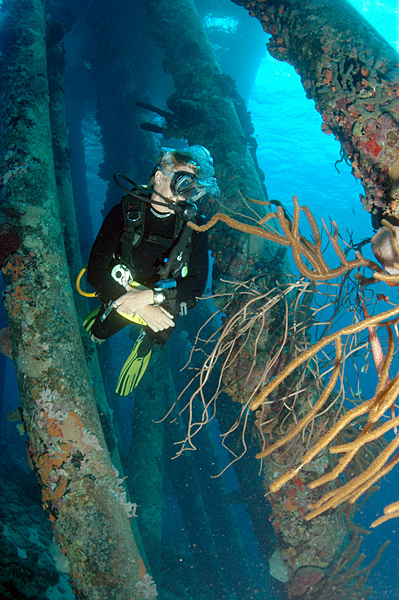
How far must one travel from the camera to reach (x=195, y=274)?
9.84 feet

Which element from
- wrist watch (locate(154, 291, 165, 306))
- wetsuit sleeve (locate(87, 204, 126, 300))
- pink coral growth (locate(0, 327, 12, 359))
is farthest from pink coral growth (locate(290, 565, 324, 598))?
pink coral growth (locate(0, 327, 12, 359))

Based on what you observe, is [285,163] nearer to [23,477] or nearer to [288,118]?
[288,118]

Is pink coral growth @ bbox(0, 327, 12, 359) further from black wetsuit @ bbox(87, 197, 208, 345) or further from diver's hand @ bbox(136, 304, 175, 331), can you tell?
diver's hand @ bbox(136, 304, 175, 331)

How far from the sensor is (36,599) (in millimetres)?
2359

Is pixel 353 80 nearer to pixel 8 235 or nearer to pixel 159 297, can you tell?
pixel 159 297

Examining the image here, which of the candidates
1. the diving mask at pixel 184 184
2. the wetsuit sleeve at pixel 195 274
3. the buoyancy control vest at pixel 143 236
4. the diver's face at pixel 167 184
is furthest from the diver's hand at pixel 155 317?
the diving mask at pixel 184 184

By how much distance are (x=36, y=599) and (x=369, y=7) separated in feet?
81.1

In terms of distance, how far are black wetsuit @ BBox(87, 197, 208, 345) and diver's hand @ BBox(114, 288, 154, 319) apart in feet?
0.46

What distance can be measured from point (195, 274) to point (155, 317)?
25.0 inches

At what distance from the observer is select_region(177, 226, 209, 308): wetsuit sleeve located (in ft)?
9.36

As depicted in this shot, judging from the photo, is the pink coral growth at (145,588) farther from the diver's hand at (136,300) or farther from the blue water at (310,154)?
the blue water at (310,154)

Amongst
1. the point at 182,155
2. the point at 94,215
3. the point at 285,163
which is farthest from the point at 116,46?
the point at 94,215

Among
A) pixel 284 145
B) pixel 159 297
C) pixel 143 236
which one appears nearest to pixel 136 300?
pixel 159 297

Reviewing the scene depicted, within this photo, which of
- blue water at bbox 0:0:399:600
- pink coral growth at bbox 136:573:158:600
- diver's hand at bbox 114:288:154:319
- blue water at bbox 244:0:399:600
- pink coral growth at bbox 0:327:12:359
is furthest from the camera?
blue water at bbox 244:0:399:600
